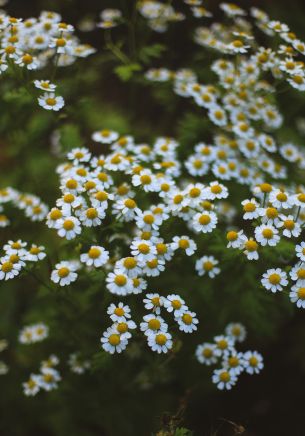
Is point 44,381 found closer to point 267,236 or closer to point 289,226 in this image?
point 267,236

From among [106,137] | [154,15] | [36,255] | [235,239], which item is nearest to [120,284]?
[36,255]

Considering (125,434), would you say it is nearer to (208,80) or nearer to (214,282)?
(214,282)

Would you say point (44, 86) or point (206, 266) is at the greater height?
point (44, 86)

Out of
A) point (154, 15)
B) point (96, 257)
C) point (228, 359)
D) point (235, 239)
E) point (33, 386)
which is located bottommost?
point (33, 386)

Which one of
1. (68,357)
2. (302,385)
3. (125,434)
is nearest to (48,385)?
(68,357)

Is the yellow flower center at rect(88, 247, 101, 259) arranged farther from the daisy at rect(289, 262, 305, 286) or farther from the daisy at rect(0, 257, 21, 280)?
the daisy at rect(289, 262, 305, 286)

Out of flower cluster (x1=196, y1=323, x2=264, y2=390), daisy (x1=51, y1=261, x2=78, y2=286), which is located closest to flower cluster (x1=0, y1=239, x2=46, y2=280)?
daisy (x1=51, y1=261, x2=78, y2=286)
